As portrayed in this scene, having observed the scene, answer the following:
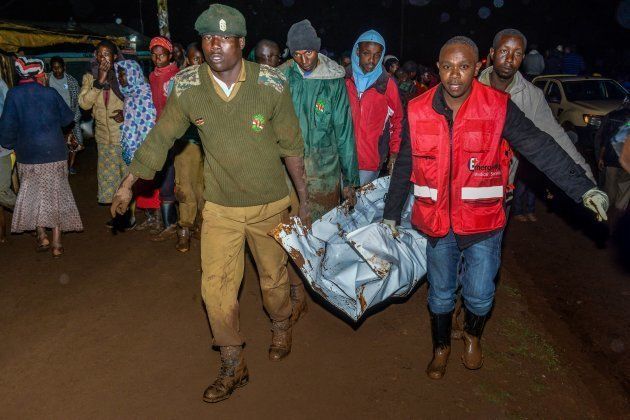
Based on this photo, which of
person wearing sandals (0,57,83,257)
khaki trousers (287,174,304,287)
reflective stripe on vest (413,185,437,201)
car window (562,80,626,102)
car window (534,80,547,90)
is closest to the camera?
reflective stripe on vest (413,185,437,201)

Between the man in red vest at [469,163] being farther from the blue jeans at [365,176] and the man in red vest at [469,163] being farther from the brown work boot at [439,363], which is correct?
the blue jeans at [365,176]

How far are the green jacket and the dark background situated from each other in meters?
23.7

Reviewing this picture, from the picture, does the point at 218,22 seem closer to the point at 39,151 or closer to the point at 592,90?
the point at 39,151

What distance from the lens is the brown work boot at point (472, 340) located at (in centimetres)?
383

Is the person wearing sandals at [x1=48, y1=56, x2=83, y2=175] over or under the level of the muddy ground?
over

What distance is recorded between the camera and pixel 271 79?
3471mm

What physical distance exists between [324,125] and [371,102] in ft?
2.74

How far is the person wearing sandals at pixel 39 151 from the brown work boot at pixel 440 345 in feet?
14.8

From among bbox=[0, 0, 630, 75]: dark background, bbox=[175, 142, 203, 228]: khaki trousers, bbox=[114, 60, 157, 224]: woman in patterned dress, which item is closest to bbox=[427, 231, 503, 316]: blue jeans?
bbox=[175, 142, 203, 228]: khaki trousers

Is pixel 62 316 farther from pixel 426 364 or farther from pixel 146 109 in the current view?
pixel 426 364

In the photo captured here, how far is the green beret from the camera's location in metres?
3.24

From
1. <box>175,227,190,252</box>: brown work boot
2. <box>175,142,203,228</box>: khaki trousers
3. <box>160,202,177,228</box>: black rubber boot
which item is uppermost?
<box>175,142,203,228</box>: khaki trousers

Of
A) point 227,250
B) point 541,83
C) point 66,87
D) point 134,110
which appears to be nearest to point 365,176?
point 227,250

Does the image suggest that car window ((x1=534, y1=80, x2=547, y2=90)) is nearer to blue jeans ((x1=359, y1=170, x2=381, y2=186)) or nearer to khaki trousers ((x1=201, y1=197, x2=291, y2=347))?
blue jeans ((x1=359, y1=170, x2=381, y2=186))
